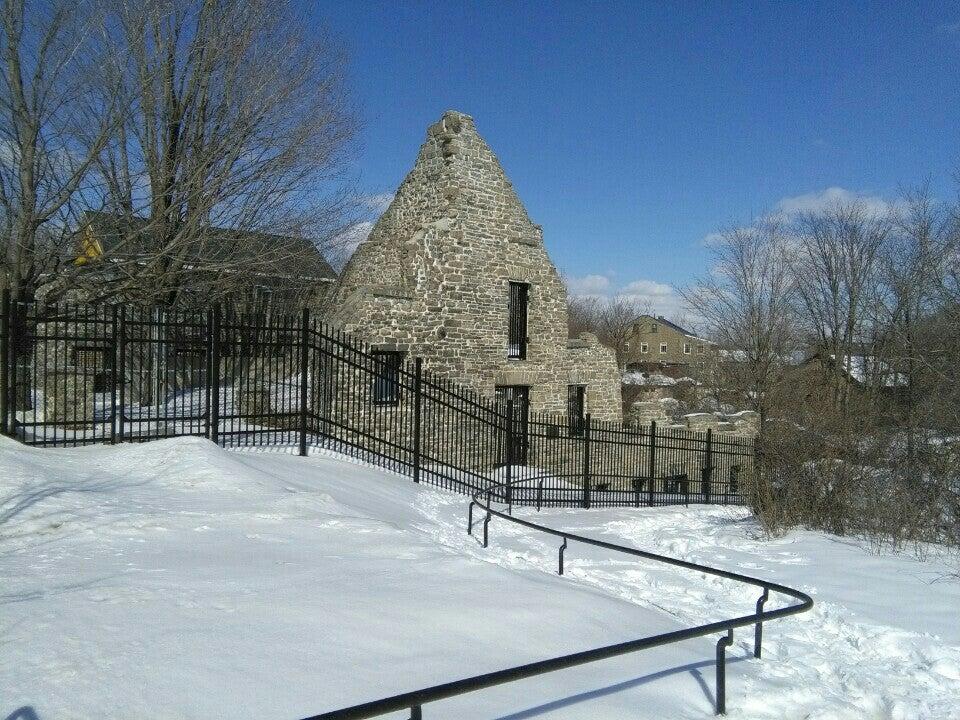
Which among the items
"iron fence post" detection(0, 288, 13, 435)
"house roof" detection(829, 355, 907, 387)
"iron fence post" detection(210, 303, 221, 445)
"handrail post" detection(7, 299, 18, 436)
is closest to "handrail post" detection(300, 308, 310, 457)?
"iron fence post" detection(210, 303, 221, 445)

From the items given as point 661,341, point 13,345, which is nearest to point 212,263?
point 13,345

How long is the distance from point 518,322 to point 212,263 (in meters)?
8.32

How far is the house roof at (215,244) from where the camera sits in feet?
50.9

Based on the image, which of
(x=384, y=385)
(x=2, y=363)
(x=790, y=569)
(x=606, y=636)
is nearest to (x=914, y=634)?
(x=790, y=569)

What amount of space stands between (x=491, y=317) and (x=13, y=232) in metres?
10.8

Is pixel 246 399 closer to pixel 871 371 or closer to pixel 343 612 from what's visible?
pixel 343 612

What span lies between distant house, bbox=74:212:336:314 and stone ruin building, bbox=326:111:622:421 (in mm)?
1146

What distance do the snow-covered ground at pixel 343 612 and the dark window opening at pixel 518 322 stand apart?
11593 mm

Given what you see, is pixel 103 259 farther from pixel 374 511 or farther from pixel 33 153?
pixel 374 511

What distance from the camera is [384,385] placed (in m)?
16.0

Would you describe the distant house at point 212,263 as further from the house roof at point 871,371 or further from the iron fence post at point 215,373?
the house roof at point 871,371

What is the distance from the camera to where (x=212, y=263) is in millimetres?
16391

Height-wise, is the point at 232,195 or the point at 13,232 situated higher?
the point at 232,195

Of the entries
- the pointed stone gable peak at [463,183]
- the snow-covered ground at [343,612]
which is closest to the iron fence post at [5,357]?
the snow-covered ground at [343,612]
